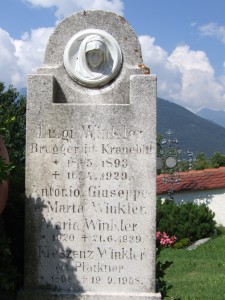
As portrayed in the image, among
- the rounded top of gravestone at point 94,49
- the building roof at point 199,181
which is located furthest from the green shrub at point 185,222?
the rounded top of gravestone at point 94,49

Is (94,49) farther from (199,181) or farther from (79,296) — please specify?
(199,181)

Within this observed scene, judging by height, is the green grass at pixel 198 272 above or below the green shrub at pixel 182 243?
below

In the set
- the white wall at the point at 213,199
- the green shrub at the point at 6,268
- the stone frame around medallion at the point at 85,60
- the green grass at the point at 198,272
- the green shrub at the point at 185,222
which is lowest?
the green grass at the point at 198,272

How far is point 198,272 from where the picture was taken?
378 inches

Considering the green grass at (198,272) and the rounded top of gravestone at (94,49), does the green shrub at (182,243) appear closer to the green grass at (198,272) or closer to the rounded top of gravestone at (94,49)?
the green grass at (198,272)

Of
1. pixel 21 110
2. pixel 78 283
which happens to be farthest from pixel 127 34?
pixel 21 110

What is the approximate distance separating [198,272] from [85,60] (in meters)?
5.98

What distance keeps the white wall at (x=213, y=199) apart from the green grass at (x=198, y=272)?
3184mm

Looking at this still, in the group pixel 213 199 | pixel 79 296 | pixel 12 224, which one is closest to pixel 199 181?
pixel 213 199

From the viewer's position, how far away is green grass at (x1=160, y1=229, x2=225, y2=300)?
763 centimetres

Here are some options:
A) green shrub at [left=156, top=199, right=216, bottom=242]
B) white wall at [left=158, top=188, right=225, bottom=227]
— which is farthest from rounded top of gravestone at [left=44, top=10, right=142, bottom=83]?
white wall at [left=158, top=188, right=225, bottom=227]

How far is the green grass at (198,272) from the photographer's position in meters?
7.63

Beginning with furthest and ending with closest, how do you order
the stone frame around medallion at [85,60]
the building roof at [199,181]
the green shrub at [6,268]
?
1. the building roof at [199,181]
2. the stone frame around medallion at [85,60]
3. the green shrub at [6,268]

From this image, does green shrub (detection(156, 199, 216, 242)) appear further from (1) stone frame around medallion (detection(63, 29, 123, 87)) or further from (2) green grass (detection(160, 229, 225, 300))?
(1) stone frame around medallion (detection(63, 29, 123, 87))
